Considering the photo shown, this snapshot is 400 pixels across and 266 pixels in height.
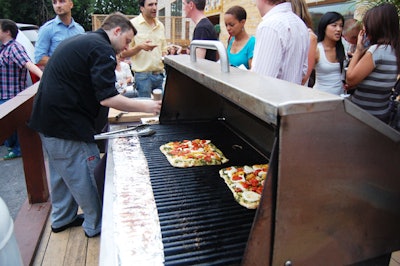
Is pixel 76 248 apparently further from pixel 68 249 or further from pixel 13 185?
pixel 13 185

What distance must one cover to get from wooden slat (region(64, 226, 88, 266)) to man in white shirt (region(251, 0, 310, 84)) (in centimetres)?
219

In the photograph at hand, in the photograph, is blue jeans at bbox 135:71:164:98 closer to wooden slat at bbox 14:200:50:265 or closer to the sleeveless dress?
the sleeveless dress

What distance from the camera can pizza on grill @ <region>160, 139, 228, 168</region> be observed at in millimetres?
2136

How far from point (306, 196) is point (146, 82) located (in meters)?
4.14

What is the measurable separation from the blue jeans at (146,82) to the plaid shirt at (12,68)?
1.81 metres

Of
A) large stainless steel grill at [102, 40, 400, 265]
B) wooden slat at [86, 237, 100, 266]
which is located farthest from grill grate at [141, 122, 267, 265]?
wooden slat at [86, 237, 100, 266]

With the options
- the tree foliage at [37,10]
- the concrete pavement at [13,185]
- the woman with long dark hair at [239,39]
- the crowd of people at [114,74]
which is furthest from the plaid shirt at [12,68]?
the tree foliage at [37,10]

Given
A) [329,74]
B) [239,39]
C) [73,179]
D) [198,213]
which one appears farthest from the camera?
[239,39]

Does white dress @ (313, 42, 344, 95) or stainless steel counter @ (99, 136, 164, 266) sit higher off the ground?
white dress @ (313, 42, 344, 95)

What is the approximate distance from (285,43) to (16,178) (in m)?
4.35

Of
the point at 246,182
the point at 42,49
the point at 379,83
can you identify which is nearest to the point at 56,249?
the point at 246,182

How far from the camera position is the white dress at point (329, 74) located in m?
3.48

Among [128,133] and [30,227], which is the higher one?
[128,133]

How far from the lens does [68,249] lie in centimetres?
285
